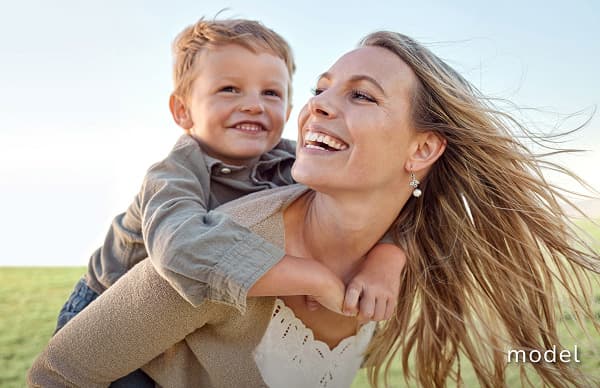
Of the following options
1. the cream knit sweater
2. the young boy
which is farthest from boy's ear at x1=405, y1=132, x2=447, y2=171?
the cream knit sweater

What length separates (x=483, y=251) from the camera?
9.55 feet

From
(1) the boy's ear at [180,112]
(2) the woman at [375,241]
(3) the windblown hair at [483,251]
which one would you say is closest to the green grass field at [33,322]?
(3) the windblown hair at [483,251]

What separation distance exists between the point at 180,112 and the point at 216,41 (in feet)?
1.50

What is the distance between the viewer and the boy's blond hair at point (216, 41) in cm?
300

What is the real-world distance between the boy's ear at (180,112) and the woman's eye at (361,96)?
42.6 inches

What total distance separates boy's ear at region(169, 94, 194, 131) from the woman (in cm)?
83

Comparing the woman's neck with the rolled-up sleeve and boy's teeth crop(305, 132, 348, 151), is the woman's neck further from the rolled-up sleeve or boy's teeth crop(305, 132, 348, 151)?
the rolled-up sleeve

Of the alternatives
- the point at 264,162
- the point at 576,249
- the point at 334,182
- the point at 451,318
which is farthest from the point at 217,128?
the point at 576,249

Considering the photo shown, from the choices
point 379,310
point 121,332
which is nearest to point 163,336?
point 121,332

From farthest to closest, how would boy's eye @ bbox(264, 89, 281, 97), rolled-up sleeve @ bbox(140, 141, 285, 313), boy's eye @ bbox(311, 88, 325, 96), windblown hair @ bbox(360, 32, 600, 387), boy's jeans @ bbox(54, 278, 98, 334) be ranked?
boy's eye @ bbox(264, 89, 281, 97) < boy's jeans @ bbox(54, 278, 98, 334) < windblown hair @ bbox(360, 32, 600, 387) < boy's eye @ bbox(311, 88, 325, 96) < rolled-up sleeve @ bbox(140, 141, 285, 313)

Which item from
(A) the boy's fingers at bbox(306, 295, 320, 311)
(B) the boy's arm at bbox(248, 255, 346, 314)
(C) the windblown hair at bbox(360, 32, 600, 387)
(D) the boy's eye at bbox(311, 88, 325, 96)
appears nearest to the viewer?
(B) the boy's arm at bbox(248, 255, 346, 314)

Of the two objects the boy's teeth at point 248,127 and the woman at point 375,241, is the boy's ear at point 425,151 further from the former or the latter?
the boy's teeth at point 248,127

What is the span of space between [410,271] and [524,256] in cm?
56

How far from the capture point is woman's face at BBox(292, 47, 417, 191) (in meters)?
2.35
